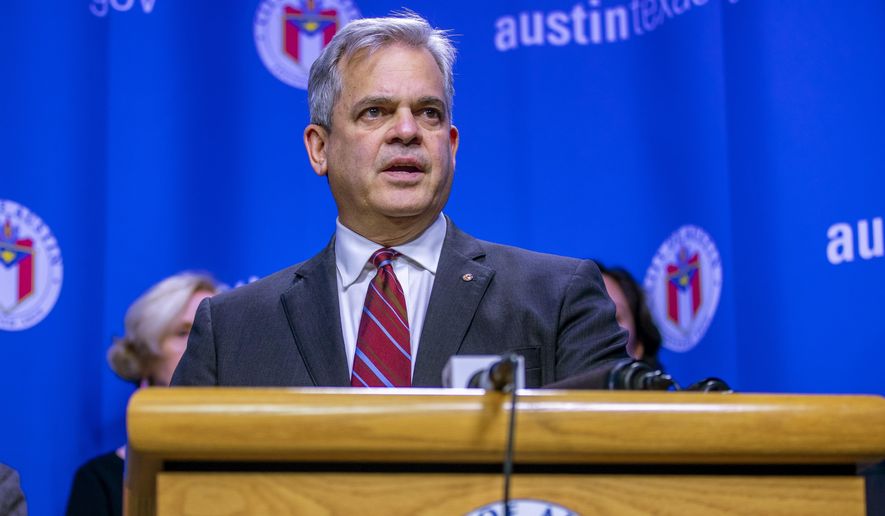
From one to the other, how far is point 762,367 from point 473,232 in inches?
32.3

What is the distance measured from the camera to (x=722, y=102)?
120 inches

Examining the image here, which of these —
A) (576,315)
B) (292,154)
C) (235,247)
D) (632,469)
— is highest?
(292,154)

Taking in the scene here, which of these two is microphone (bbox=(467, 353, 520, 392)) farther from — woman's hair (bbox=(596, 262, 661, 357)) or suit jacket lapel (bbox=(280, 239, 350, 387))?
woman's hair (bbox=(596, 262, 661, 357))

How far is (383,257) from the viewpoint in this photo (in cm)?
186

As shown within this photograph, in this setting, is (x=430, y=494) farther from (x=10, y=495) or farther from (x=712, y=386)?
(x=10, y=495)

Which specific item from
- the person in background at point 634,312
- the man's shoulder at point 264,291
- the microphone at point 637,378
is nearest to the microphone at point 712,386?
the microphone at point 637,378

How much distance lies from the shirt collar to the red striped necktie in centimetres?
7

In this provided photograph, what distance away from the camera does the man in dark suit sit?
1720 millimetres

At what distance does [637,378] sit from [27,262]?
2.15 metres

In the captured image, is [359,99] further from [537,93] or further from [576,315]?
[537,93]

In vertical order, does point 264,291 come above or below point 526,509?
above

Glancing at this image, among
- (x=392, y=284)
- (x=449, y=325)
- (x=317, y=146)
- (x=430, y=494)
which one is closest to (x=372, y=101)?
(x=317, y=146)

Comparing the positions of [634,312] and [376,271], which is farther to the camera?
[634,312]

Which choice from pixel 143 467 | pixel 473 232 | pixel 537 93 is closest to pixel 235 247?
pixel 473 232
